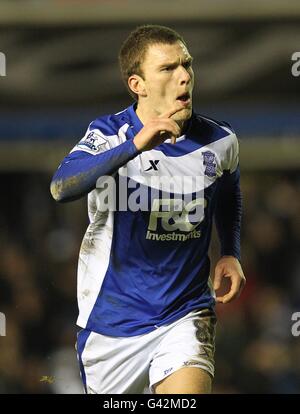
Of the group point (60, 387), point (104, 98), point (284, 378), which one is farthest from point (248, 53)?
point (60, 387)

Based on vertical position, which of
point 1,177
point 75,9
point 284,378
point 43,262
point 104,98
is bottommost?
point 284,378

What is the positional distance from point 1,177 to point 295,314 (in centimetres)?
330

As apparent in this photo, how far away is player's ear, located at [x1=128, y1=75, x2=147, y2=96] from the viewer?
5070mm

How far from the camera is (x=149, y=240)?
497 cm

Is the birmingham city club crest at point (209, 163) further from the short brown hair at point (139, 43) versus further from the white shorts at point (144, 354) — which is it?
the white shorts at point (144, 354)

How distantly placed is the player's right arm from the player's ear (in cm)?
33

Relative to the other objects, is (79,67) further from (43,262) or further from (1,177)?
(43,262)

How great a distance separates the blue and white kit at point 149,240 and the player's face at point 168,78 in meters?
0.18

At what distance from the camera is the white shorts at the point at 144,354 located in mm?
4836

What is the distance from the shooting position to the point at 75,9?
10250mm
